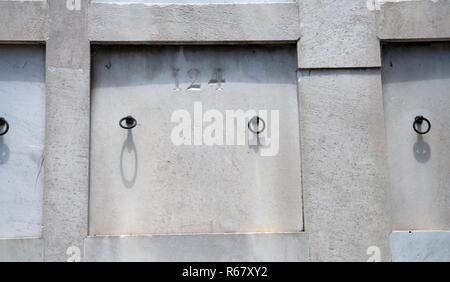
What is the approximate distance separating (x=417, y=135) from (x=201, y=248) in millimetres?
2151

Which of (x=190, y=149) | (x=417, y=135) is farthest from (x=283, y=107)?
(x=417, y=135)

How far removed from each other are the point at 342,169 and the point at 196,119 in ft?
4.43

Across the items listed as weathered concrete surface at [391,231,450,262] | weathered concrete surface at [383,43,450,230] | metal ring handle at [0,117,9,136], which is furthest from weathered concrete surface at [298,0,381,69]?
metal ring handle at [0,117,9,136]

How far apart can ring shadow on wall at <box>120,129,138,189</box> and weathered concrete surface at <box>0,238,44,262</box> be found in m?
0.87

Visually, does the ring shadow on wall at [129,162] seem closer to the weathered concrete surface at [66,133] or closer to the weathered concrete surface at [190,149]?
the weathered concrete surface at [190,149]

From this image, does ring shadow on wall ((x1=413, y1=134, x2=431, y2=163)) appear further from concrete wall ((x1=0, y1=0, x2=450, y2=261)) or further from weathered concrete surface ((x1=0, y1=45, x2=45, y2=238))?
weathered concrete surface ((x1=0, y1=45, x2=45, y2=238))

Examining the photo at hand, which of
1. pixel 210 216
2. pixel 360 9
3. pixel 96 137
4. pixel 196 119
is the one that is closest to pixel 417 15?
pixel 360 9

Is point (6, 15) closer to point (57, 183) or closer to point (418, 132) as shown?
point (57, 183)

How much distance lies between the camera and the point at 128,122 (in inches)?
213

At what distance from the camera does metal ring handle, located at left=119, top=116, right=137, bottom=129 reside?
537cm

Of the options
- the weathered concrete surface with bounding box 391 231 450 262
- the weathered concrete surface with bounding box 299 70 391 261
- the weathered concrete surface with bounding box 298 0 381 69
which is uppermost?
the weathered concrete surface with bounding box 298 0 381 69

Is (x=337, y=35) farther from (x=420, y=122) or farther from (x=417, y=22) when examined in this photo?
(x=420, y=122)
